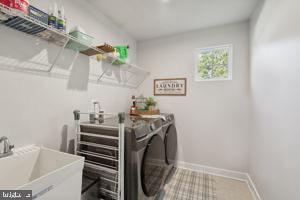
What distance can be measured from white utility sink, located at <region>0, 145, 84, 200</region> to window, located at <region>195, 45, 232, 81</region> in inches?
89.1

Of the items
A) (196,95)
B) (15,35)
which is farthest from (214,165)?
(15,35)

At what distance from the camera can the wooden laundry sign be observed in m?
2.64

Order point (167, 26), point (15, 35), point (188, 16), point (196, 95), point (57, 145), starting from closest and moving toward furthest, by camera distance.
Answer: point (15, 35) → point (57, 145) → point (188, 16) → point (167, 26) → point (196, 95)

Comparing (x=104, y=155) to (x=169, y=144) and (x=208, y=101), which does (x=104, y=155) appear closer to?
(x=169, y=144)

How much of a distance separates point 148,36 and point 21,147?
97.4 inches

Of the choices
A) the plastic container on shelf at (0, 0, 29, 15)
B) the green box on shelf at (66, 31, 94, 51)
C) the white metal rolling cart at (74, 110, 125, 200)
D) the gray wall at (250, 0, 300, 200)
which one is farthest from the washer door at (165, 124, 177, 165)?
the plastic container on shelf at (0, 0, 29, 15)

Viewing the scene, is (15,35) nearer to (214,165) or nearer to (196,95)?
(196,95)

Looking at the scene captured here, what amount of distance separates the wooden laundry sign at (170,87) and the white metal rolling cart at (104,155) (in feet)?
5.11

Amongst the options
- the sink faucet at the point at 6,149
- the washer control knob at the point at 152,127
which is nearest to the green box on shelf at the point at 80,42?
the sink faucet at the point at 6,149

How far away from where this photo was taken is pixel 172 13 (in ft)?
6.61

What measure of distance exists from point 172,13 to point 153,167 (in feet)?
6.62

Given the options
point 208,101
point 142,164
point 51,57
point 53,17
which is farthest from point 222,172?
point 53,17

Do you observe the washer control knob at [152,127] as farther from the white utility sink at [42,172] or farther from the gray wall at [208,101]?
the gray wall at [208,101]

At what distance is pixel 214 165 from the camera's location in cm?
246
